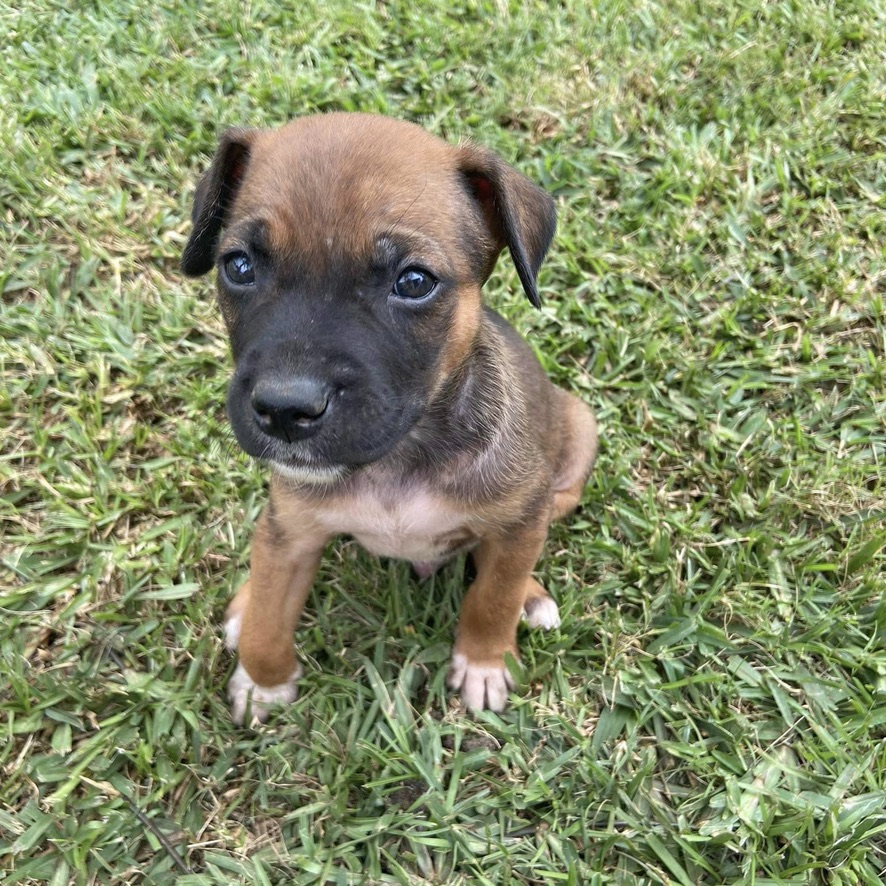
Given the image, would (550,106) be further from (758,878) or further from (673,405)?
(758,878)

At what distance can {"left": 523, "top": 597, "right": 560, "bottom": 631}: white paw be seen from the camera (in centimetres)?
387

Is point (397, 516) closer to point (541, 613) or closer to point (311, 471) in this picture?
point (311, 471)

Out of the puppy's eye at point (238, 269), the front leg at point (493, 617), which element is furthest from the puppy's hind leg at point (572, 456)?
the puppy's eye at point (238, 269)

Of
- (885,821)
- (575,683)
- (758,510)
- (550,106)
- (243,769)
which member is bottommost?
(243,769)

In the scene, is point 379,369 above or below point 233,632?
above

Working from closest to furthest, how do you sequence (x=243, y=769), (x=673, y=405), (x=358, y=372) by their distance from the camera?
(x=358, y=372)
(x=243, y=769)
(x=673, y=405)

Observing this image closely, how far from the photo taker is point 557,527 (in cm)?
420

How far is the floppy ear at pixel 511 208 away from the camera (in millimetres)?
2836

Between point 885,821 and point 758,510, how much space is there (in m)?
1.52

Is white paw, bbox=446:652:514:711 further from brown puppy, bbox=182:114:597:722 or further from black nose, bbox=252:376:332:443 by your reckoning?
black nose, bbox=252:376:332:443

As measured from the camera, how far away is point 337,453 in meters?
2.46

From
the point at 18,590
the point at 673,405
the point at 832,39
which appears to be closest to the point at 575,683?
the point at 673,405

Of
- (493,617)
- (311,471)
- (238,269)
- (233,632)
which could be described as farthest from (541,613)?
(238,269)

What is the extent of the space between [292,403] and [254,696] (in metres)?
1.90
